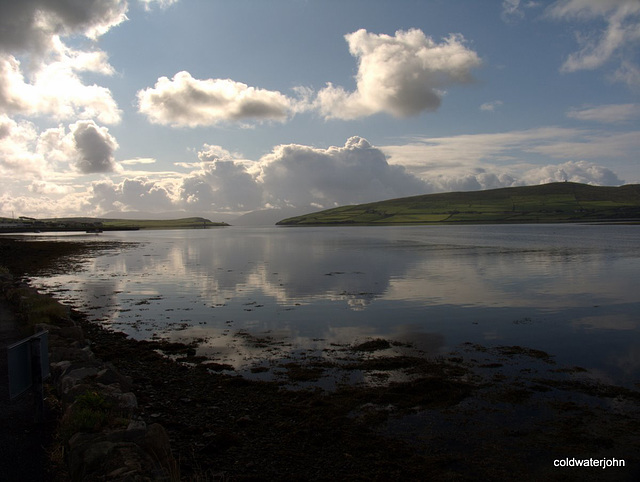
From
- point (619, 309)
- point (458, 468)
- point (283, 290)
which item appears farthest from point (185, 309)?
point (619, 309)

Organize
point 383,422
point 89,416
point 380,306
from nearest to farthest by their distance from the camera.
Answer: point 89,416, point 383,422, point 380,306

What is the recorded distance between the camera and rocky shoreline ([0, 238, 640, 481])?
380 inches

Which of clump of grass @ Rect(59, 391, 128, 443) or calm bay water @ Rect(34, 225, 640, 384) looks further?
calm bay water @ Rect(34, 225, 640, 384)

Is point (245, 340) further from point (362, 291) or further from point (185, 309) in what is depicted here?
point (362, 291)

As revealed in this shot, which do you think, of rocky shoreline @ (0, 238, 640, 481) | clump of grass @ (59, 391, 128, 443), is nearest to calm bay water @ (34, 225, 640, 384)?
rocky shoreline @ (0, 238, 640, 481)

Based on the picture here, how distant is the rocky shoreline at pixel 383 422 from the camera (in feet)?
31.7

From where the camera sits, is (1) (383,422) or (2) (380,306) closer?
(1) (383,422)

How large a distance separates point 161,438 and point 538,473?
27.8 feet

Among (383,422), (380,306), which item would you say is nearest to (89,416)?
(383,422)

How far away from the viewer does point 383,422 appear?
12047 millimetres

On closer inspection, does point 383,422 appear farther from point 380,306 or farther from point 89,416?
point 380,306

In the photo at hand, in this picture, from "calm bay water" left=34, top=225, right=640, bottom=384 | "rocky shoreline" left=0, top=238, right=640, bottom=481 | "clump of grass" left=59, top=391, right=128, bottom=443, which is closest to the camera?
"clump of grass" left=59, top=391, right=128, bottom=443

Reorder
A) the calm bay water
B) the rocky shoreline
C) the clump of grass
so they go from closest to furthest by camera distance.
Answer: the clump of grass < the rocky shoreline < the calm bay water

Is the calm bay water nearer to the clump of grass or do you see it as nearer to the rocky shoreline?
the rocky shoreline
